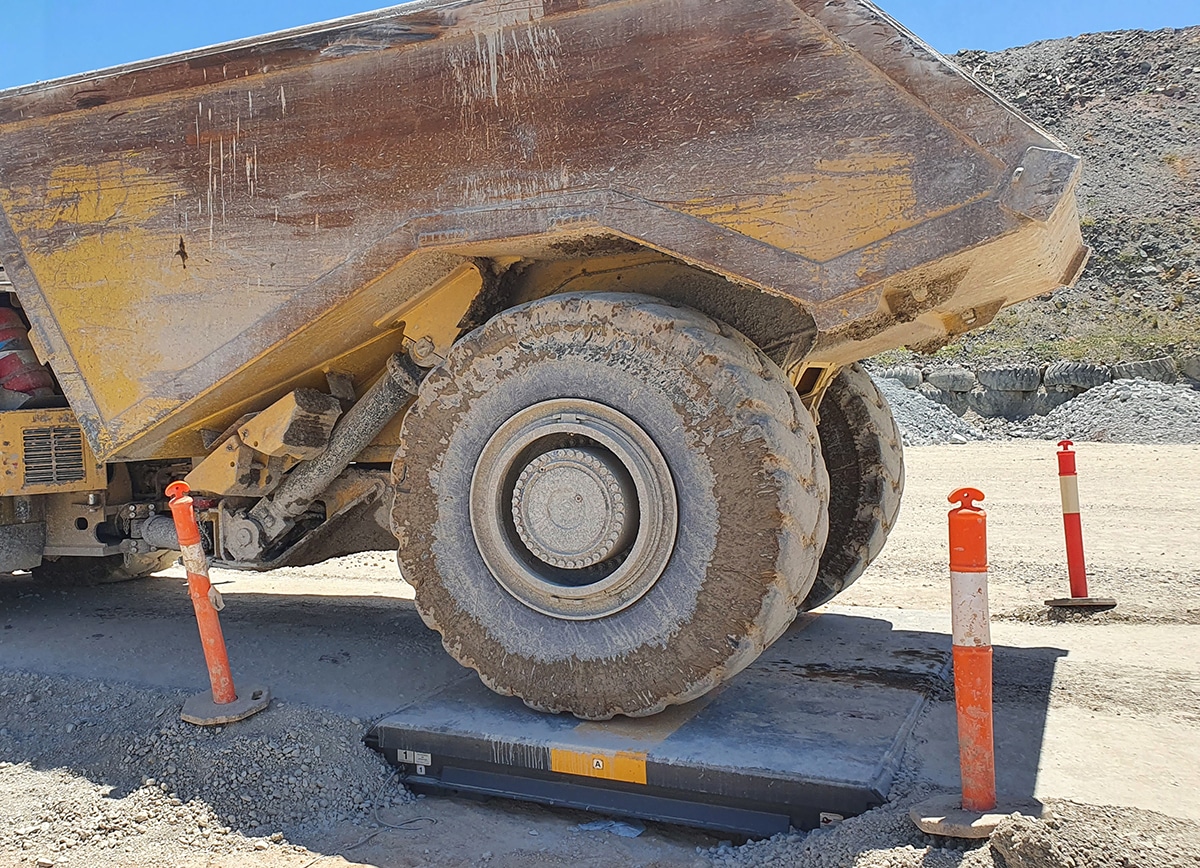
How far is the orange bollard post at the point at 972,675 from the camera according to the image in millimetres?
2635

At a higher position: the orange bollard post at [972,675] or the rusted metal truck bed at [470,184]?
the rusted metal truck bed at [470,184]

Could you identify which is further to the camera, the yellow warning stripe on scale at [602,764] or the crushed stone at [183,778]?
the crushed stone at [183,778]

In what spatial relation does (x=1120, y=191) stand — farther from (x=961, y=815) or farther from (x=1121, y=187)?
(x=961, y=815)

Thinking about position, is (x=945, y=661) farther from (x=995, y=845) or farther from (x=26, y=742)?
(x=26, y=742)

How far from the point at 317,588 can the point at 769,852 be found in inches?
181

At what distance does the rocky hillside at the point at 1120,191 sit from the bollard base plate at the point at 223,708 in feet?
89.7

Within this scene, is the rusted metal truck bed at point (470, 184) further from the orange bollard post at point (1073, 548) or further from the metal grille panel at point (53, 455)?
the orange bollard post at point (1073, 548)

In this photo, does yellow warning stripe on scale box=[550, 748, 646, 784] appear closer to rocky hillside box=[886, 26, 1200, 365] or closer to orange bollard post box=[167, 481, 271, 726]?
orange bollard post box=[167, 481, 271, 726]

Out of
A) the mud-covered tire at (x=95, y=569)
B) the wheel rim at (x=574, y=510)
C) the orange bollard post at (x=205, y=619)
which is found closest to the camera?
the wheel rim at (x=574, y=510)

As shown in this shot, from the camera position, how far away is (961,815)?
260 centimetres

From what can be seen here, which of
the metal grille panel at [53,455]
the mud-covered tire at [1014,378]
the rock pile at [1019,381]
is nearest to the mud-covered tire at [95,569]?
the metal grille panel at [53,455]

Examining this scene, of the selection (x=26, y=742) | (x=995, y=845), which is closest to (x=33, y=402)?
(x=26, y=742)

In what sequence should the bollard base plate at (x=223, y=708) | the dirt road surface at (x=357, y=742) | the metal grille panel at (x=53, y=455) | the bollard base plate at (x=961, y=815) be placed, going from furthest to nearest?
the metal grille panel at (x=53, y=455)
the bollard base plate at (x=223, y=708)
the dirt road surface at (x=357, y=742)
the bollard base plate at (x=961, y=815)

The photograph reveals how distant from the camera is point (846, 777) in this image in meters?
2.89
